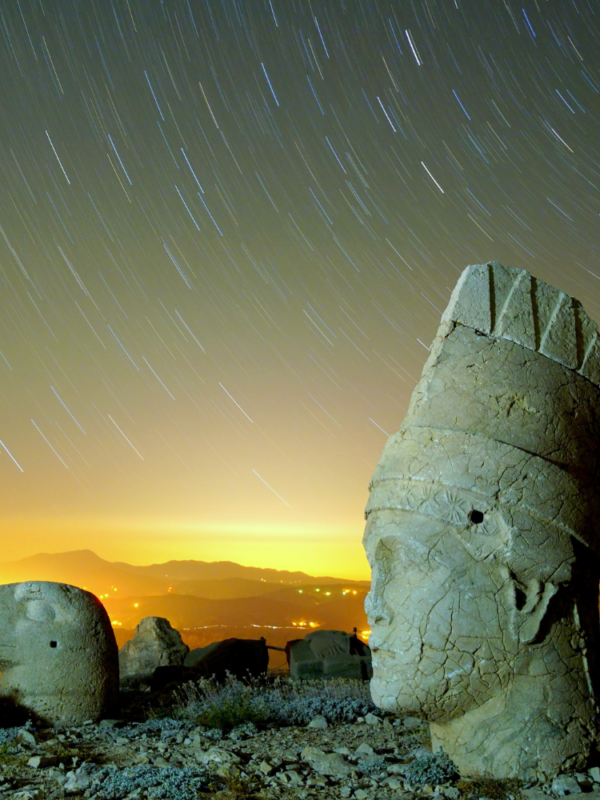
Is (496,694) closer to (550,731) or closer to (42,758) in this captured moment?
(550,731)

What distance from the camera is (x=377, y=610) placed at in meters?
5.05

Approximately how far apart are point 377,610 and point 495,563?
0.97 metres

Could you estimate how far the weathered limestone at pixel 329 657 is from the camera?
10.8 m

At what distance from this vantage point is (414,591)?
4867mm

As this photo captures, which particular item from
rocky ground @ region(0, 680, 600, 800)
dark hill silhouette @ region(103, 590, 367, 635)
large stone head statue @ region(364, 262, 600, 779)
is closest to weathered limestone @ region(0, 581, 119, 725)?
rocky ground @ region(0, 680, 600, 800)

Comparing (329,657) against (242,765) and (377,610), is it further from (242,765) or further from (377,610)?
(377,610)

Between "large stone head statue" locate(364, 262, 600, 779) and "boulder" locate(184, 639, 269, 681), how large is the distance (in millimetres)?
7399

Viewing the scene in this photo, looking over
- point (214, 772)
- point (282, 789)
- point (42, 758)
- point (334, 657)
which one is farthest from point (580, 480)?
point (334, 657)

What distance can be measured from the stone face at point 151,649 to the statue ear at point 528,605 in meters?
9.29

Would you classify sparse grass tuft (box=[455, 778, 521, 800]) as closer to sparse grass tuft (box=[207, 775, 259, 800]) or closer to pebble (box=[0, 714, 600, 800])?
pebble (box=[0, 714, 600, 800])

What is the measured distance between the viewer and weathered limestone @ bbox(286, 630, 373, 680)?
425 inches

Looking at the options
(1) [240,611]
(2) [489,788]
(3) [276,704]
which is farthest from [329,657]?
(1) [240,611]

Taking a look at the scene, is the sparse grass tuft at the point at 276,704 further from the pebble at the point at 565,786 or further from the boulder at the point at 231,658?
the pebble at the point at 565,786

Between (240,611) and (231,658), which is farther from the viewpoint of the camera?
(240,611)
